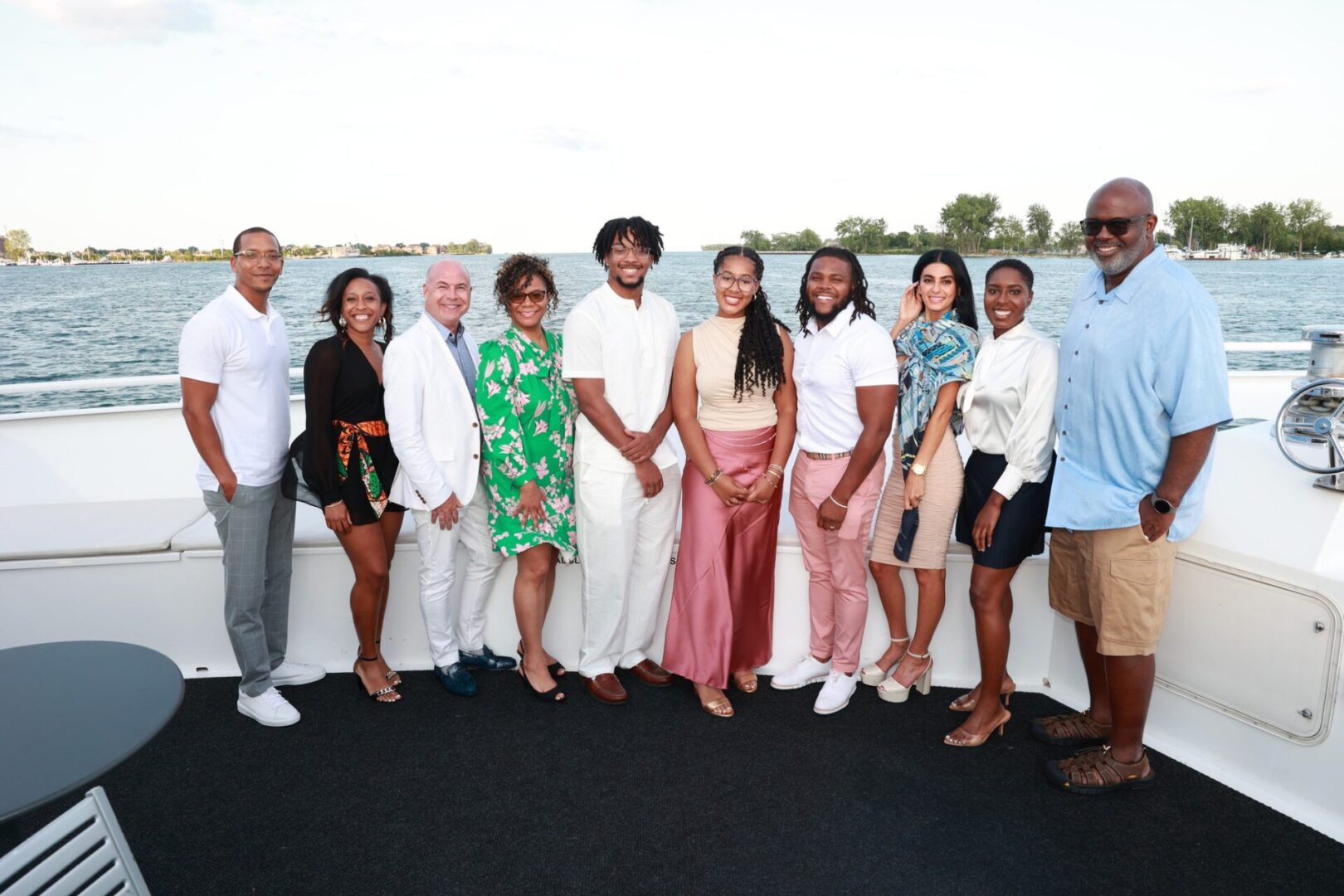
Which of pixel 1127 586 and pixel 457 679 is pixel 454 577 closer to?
pixel 457 679

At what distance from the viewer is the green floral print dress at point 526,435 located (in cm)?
267

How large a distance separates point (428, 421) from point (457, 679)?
1014 mm

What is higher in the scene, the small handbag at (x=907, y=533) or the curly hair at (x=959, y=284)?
the curly hair at (x=959, y=284)

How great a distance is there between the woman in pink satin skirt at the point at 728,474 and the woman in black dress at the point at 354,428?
104cm

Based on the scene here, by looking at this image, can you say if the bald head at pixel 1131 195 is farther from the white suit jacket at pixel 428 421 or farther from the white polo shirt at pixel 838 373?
the white suit jacket at pixel 428 421

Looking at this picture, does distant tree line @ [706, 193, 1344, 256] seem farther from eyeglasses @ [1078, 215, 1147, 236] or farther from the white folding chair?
the white folding chair

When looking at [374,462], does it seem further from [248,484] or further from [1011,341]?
[1011,341]

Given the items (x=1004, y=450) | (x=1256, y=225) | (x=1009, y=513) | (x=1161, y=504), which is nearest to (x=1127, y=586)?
(x=1161, y=504)

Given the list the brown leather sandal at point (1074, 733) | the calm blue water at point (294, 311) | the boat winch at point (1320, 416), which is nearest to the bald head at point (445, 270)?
the brown leather sandal at point (1074, 733)

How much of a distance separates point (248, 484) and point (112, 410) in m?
2.62

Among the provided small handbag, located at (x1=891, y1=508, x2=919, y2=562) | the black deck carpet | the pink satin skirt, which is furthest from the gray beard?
the black deck carpet

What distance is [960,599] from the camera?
2.94 meters

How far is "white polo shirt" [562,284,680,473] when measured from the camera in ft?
8.54

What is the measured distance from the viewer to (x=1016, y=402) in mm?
2381
